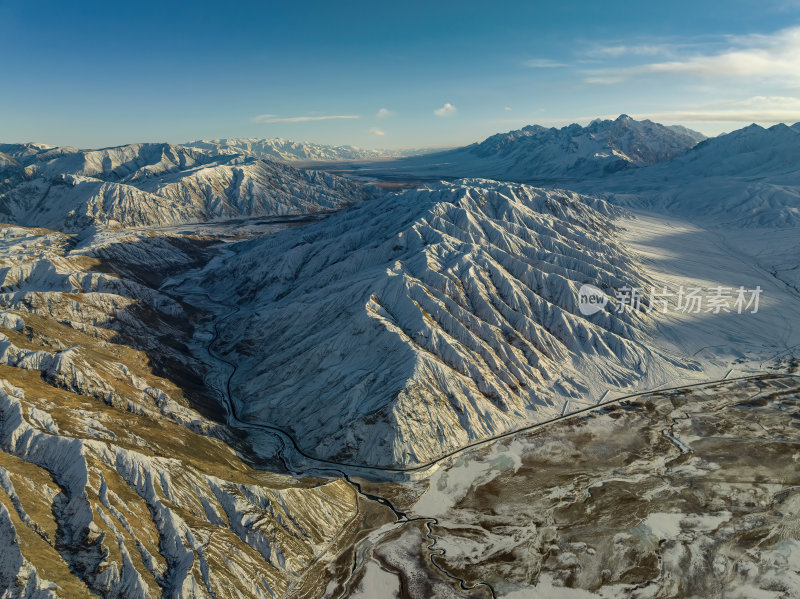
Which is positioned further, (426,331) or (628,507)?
(426,331)

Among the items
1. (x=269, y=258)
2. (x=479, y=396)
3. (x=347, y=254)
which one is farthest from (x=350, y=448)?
(x=269, y=258)

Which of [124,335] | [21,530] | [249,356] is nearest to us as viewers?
[21,530]

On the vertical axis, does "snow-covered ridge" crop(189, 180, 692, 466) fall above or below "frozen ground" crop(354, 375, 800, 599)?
above

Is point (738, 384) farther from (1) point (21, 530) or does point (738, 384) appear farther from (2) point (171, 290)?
(2) point (171, 290)

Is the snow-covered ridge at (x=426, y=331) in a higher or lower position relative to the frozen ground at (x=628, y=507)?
higher

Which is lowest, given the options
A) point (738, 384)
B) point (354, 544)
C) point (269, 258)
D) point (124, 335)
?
point (354, 544)

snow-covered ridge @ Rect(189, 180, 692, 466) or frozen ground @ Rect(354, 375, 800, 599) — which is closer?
frozen ground @ Rect(354, 375, 800, 599)

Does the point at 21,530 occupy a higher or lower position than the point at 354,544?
higher

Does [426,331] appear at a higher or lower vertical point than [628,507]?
higher
